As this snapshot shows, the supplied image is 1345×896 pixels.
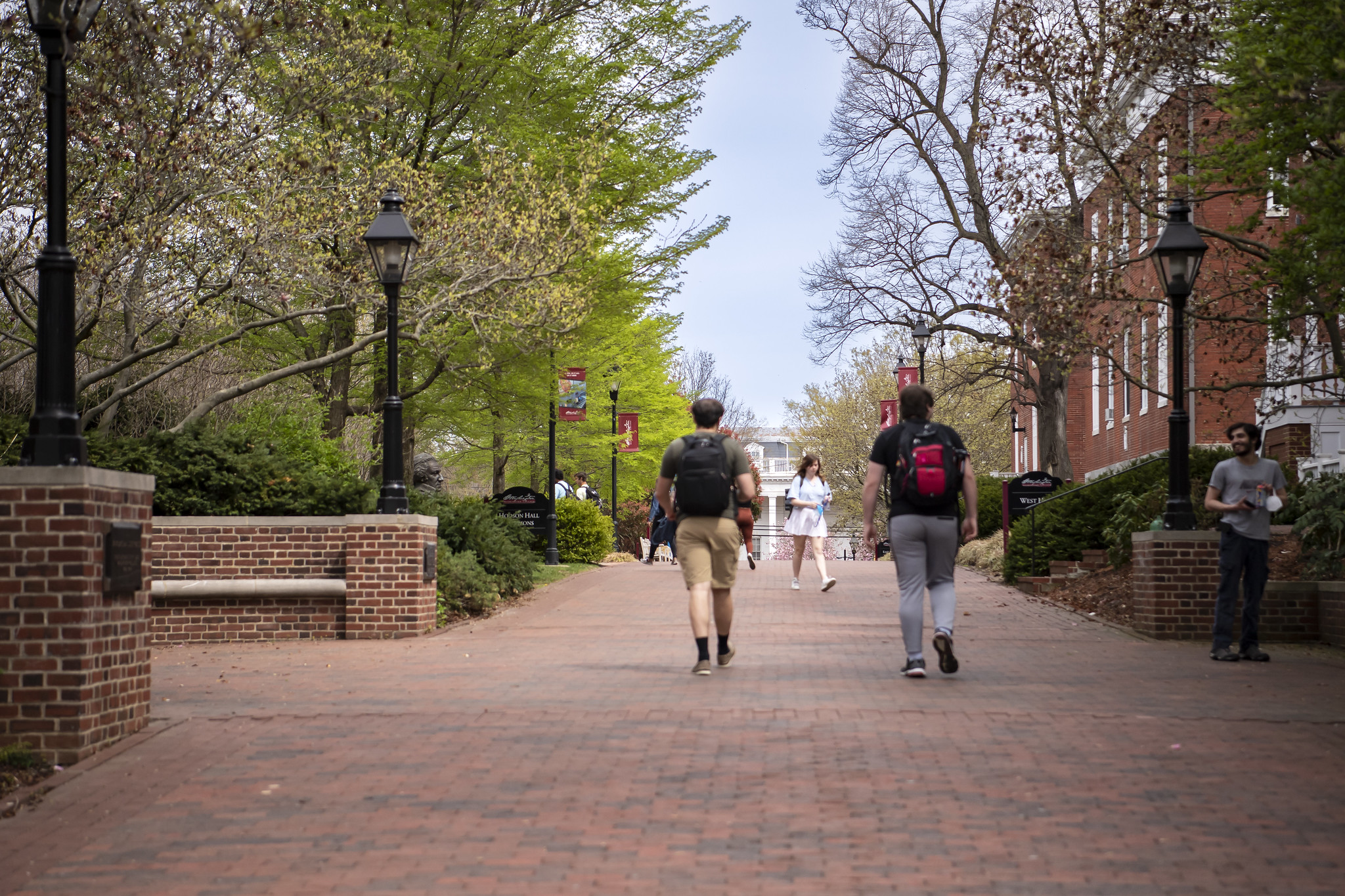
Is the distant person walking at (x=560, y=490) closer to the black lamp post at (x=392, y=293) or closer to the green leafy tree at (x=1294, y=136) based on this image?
the black lamp post at (x=392, y=293)

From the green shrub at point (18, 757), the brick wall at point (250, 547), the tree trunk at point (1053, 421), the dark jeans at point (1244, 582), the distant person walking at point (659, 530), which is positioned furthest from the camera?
the tree trunk at point (1053, 421)

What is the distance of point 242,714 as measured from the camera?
8539 mm

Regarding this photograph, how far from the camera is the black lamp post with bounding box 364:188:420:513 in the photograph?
45.6 ft

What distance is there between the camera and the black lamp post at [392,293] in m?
13.9

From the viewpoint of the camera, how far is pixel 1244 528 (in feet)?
37.8

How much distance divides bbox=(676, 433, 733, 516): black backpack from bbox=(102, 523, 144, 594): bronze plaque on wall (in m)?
3.78

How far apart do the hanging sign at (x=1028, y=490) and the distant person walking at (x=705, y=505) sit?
14.5 metres

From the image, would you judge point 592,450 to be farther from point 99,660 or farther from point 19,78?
point 99,660

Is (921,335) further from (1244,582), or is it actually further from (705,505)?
(705,505)

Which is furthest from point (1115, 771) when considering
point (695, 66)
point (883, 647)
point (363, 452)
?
point (363, 452)

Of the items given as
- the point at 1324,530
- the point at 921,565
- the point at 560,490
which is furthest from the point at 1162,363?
the point at 921,565

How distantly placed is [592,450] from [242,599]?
69.3 ft

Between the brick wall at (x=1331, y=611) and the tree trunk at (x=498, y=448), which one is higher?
the tree trunk at (x=498, y=448)

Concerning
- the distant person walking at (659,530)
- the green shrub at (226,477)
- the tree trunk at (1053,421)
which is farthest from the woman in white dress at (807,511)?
the tree trunk at (1053,421)
